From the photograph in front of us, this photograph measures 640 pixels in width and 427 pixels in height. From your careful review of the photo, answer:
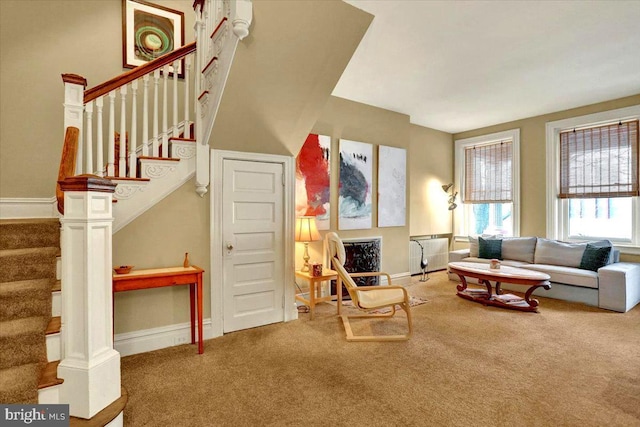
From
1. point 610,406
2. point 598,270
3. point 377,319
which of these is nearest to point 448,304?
point 377,319

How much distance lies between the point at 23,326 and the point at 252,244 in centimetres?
203

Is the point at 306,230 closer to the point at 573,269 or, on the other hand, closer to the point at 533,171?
the point at 573,269

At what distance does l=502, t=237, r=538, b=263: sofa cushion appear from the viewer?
5.43 meters

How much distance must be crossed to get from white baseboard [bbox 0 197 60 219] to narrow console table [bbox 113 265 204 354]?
0.97 m

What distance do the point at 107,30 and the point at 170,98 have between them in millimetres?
833

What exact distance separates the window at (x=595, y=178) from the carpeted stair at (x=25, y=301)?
681 cm

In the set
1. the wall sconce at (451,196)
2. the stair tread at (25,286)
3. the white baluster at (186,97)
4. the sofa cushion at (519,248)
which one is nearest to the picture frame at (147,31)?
the white baluster at (186,97)

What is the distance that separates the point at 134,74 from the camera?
281cm

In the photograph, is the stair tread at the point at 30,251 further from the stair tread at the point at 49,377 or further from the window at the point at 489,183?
the window at the point at 489,183

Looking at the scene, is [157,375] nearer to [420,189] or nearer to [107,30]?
[107,30]

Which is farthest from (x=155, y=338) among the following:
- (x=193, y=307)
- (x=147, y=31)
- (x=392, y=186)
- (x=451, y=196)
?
(x=451, y=196)

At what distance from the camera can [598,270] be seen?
14.2ft

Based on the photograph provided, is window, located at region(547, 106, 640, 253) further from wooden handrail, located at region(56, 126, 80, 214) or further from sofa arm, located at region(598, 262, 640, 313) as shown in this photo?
wooden handrail, located at region(56, 126, 80, 214)

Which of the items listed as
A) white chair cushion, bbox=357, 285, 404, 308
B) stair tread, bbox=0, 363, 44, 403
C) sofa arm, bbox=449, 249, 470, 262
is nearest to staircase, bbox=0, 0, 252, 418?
stair tread, bbox=0, 363, 44, 403
